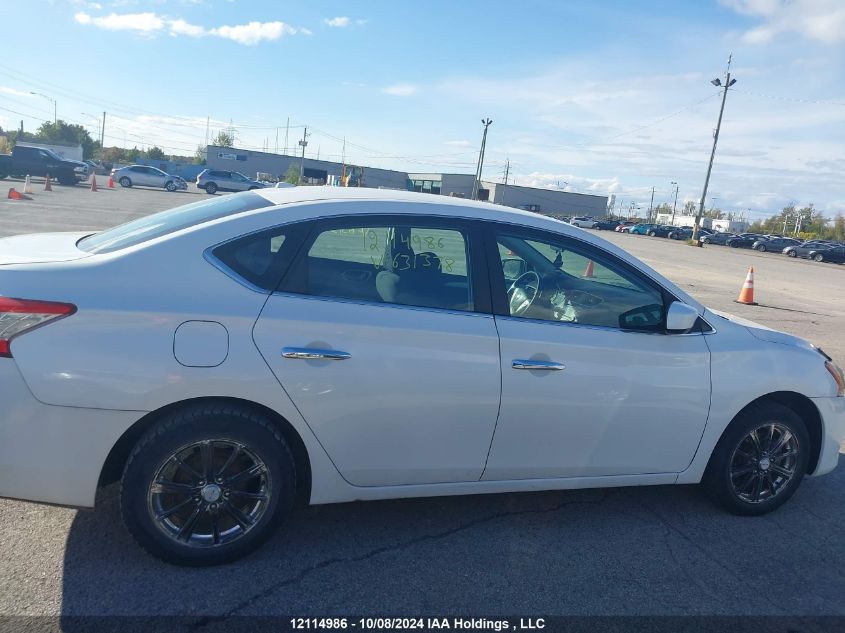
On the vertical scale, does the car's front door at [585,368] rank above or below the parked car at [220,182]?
below

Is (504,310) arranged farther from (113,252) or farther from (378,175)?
(378,175)

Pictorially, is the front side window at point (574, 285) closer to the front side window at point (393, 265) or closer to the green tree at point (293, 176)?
the front side window at point (393, 265)

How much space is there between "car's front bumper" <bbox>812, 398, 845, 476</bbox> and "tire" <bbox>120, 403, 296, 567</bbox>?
10.2 ft

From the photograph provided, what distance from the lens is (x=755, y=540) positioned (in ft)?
12.7

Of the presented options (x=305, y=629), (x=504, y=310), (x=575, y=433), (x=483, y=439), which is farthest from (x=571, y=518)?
(x=305, y=629)

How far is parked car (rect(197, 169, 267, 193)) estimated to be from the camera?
164 ft

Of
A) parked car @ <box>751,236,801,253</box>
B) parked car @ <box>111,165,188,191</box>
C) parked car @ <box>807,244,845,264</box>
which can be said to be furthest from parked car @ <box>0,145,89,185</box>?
parked car @ <box>751,236,801,253</box>

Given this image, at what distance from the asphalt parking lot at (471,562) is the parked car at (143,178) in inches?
1853

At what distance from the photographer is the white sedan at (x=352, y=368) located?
291 centimetres

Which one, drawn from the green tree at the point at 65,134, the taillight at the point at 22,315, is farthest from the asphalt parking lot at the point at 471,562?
the green tree at the point at 65,134

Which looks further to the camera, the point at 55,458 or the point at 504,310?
the point at 504,310

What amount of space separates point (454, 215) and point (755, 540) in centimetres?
244

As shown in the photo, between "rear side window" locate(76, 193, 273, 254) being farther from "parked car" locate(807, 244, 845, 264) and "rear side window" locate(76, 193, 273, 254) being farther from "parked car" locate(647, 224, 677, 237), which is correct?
"parked car" locate(647, 224, 677, 237)

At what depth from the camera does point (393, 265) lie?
3.50m
